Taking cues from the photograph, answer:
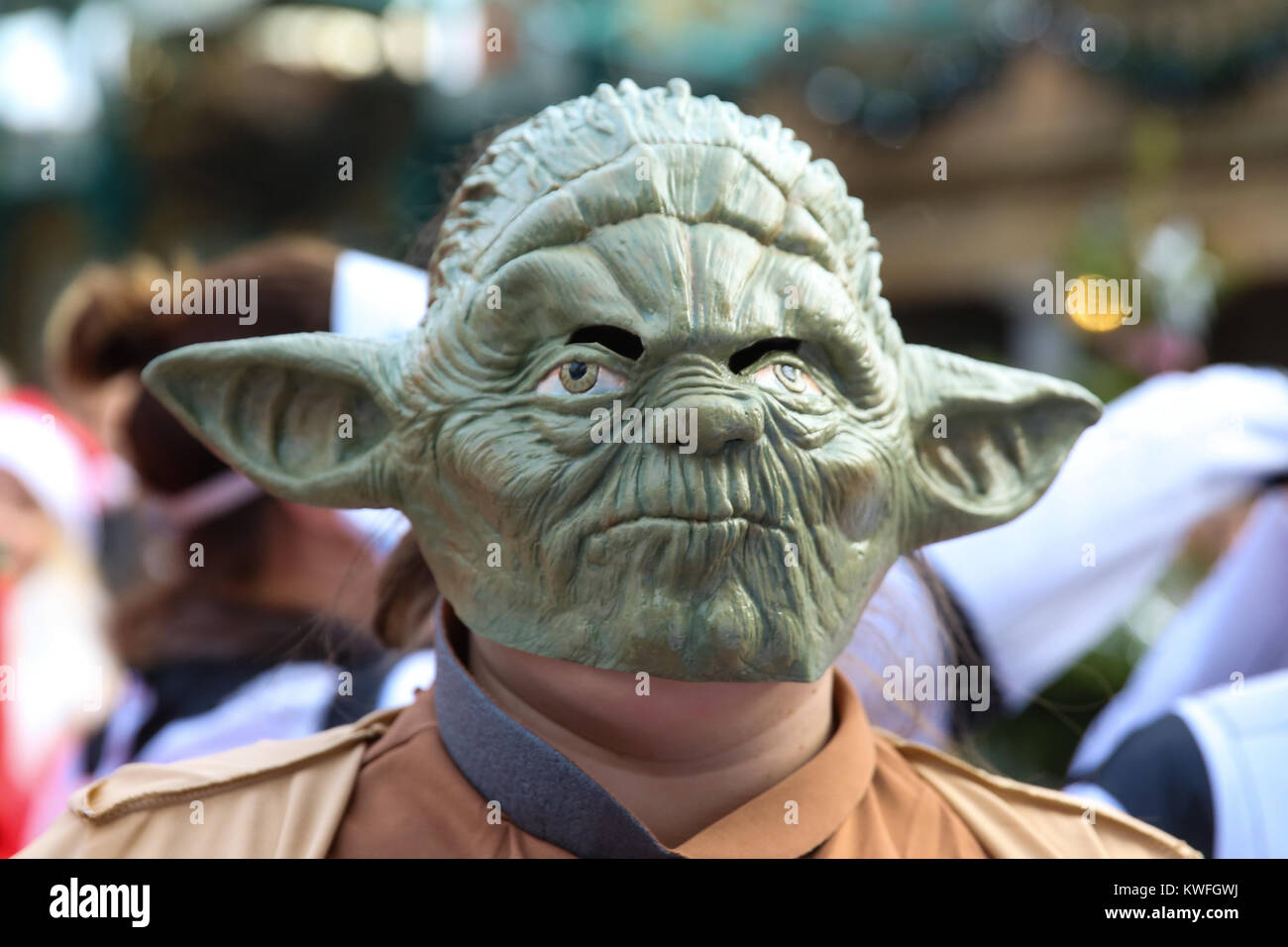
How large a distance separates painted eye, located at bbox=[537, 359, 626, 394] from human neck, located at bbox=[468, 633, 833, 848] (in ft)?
0.81

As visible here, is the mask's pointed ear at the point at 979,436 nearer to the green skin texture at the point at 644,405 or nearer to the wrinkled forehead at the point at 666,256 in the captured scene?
the green skin texture at the point at 644,405

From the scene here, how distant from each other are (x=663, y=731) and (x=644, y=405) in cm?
30

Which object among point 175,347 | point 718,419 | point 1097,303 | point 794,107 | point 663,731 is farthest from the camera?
point 794,107

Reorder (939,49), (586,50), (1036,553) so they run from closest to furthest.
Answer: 1. (1036,553)
2. (586,50)
3. (939,49)

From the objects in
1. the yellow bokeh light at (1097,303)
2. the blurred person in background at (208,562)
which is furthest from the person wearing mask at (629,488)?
the yellow bokeh light at (1097,303)

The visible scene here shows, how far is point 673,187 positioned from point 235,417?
1.56 ft

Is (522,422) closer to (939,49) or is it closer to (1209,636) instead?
(1209,636)

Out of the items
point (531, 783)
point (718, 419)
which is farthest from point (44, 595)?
point (718, 419)

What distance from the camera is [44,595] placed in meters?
3.71

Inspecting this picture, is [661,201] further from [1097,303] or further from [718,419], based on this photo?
[1097,303]

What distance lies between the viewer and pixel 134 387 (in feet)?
9.01

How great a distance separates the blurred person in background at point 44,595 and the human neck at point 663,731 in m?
2.35

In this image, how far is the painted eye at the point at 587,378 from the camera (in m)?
1.17

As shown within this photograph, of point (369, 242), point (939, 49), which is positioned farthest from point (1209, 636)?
point (939, 49)
